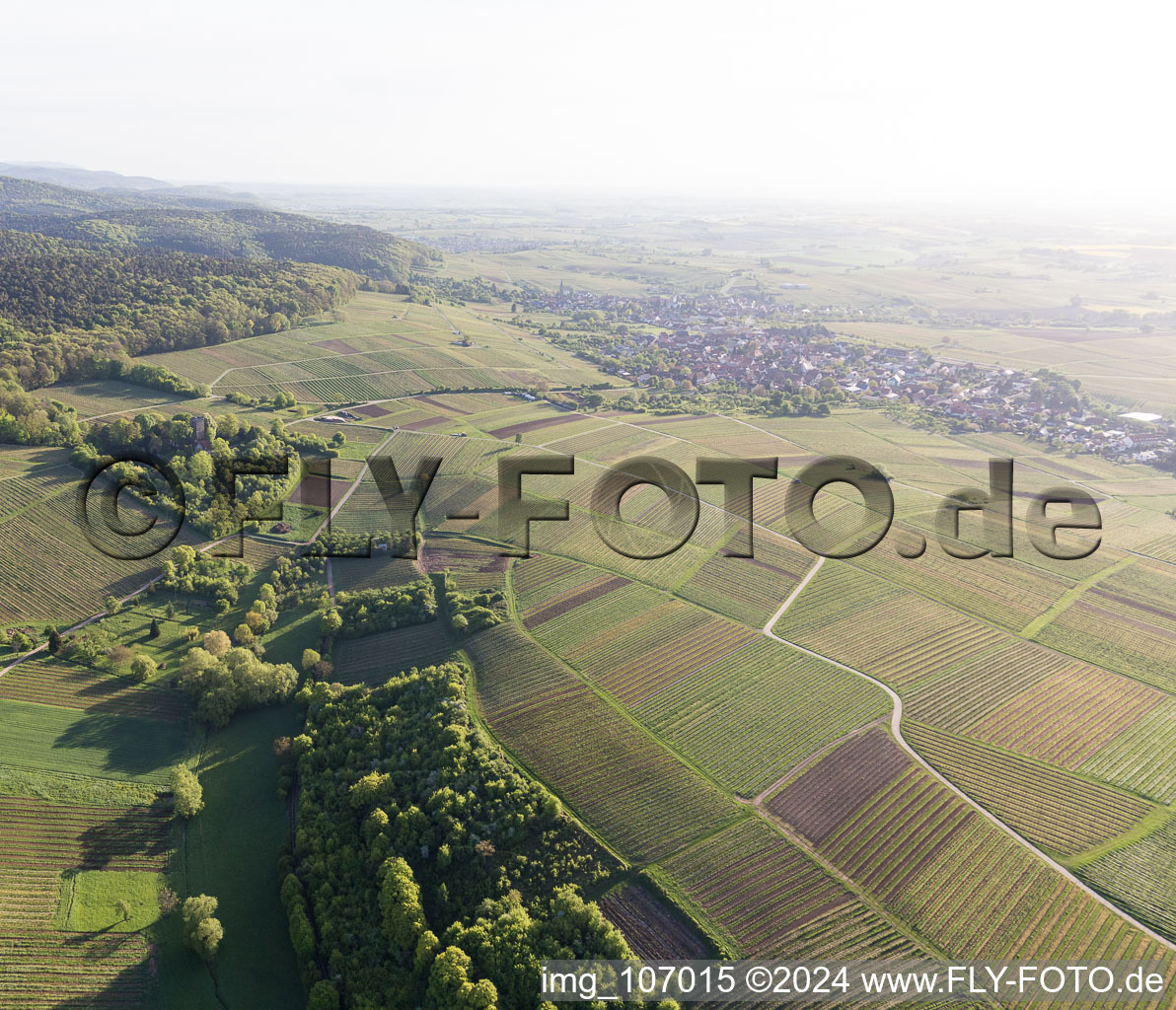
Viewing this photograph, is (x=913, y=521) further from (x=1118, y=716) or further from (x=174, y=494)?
(x=174, y=494)

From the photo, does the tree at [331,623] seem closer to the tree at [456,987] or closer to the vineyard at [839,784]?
the tree at [456,987]

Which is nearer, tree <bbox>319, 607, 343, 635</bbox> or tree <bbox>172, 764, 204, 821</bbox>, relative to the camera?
Result: tree <bbox>172, 764, 204, 821</bbox>

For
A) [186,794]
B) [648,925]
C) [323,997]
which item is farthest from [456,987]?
[186,794]

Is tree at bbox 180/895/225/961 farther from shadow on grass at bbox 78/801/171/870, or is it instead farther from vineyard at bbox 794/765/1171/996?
vineyard at bbox 794/765/1171/996

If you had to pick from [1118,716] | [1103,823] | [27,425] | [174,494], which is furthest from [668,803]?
[27,425]

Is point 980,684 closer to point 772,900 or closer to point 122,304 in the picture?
point 772,900

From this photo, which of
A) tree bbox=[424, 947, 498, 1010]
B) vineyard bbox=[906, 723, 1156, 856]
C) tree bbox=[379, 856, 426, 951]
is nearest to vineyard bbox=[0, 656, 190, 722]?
tree bbox=[379, 856, 426, 951]

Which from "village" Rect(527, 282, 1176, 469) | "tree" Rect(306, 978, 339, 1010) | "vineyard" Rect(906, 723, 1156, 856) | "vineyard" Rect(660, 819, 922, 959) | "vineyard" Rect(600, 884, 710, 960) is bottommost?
"tree" Rect(306, 978, 339, 1010)
